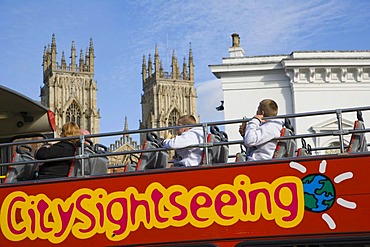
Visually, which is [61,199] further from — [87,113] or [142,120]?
[142,120]

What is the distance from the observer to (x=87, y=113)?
9012 centimetres

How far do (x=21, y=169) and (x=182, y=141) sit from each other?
1.83 m

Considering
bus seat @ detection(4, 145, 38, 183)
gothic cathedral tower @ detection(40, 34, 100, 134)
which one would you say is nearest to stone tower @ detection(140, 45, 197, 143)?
gothic cathedral tower @ detection(40, 34, 100, 134)


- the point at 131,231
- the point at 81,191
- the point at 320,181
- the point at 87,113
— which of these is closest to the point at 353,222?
the point at 320,181

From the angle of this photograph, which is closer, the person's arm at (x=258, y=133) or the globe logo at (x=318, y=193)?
the globe logo at (x=318, y=193)

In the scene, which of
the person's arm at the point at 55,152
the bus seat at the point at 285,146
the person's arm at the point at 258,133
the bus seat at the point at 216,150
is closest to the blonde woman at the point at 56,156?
the person's arm at the point at 55,152

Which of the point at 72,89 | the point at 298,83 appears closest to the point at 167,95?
the point at 72,89

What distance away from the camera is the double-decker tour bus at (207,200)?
5.31 m

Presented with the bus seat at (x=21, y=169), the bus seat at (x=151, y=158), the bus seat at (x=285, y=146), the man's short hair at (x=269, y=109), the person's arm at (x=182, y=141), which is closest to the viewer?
the bus seat at (x=285, y=146)

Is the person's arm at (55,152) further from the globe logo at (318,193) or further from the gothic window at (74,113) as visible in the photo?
the gothic window at (74,113)

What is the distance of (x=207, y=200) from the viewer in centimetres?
571

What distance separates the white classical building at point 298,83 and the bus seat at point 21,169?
17.2 metres

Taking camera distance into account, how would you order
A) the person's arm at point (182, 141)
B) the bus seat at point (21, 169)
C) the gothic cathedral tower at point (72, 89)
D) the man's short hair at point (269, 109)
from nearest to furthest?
the man's short hair at point (269, 109) < the person's arm at point (182, 141) < the bus seat at point (21, 169) < the gothic cathedral tower at point (72, 89)

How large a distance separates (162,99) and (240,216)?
9039cm
